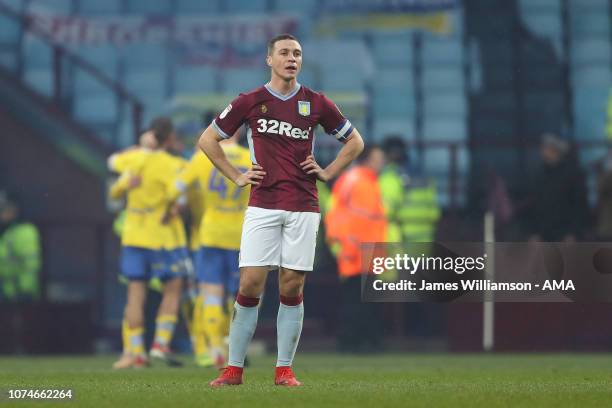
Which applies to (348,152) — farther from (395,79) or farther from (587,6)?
(587,6)

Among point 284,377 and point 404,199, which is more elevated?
point 404,199

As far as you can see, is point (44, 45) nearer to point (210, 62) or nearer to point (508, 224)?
point (210, 62)

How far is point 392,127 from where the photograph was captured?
19.6 metres

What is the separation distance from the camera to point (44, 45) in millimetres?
20328

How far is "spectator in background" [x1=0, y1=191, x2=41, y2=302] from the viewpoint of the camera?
635 inches

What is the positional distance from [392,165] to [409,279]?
705 centimetres

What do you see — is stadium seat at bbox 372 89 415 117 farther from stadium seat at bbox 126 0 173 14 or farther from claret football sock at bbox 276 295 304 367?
claret football sock at bbox 276 295 304 367

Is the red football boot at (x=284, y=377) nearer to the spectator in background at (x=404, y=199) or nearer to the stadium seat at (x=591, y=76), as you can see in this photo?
the spectator in background at (x=404, y=199)

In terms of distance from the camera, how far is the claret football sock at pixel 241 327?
308 inches

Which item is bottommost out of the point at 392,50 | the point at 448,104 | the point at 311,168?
the point at 311,168

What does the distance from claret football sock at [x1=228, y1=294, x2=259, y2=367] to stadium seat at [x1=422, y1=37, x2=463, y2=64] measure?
487 inches

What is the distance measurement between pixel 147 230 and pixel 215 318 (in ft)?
3.23

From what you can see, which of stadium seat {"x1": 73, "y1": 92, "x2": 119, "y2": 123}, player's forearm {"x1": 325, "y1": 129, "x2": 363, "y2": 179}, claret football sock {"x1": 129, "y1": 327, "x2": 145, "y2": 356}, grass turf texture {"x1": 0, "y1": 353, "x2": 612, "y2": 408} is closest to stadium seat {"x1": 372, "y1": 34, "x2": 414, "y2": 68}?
stadium seat {"x1": 73, "y1": 92, "x2": 119, "y2": 123}

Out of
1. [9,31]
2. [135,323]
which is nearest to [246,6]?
[9,31]
